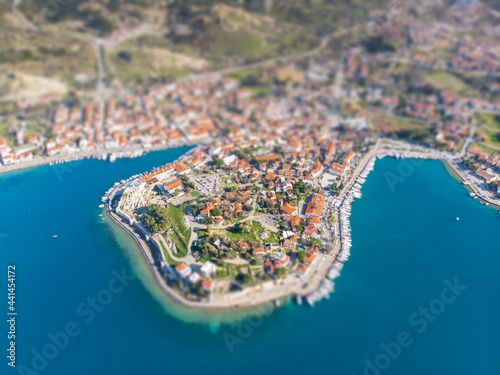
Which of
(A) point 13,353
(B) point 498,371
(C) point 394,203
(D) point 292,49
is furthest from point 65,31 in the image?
(B) point 498,371

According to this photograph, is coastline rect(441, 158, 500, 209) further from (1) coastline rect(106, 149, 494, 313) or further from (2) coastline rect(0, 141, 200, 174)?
(2) coastline rect(0, 141, 200, 174)

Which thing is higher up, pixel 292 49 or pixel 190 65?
pixel 292 49

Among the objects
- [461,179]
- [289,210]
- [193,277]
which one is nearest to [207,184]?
[289,210]

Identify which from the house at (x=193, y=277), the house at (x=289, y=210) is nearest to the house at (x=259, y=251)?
the house at (x=193, y=277)

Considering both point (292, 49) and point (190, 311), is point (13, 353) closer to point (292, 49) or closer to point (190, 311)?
point (190, 311)

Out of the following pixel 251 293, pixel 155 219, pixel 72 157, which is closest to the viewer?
pixel 251 293

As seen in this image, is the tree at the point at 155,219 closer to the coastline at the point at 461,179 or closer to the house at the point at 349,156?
the house at the point at 349,156

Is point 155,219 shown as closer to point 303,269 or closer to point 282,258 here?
point 282,258
